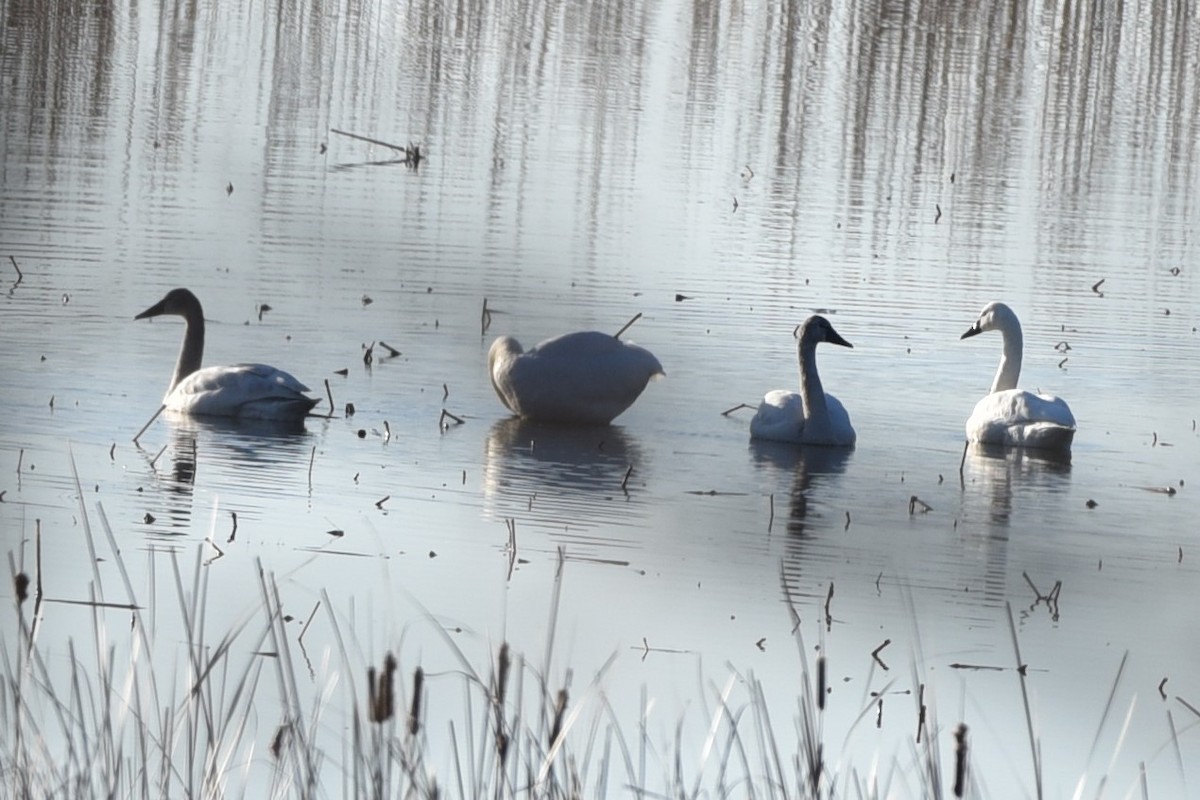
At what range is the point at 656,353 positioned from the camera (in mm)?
11242

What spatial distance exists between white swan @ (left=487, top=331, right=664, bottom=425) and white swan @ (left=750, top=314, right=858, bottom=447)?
0.62 m

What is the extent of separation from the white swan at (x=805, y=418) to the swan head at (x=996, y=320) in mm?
1548

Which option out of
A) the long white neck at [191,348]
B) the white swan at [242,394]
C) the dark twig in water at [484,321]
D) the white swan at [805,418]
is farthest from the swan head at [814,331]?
the long white neck at [191,348]

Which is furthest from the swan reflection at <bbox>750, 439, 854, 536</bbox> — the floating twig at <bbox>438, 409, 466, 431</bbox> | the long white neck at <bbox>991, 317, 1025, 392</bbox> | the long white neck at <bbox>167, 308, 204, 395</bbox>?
the long white neck at <bbox>167, 308, 204, 395</bbox>

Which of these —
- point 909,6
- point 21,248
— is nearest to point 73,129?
point 21,248

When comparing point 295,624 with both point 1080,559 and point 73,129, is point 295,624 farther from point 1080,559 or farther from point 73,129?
point 73,129

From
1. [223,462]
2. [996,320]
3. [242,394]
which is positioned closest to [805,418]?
[996,320]

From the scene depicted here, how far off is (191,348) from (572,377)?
172 centimetres

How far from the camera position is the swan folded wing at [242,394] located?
882 centimetres

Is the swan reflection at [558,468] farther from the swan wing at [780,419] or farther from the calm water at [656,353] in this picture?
the swan wing at [780,419]

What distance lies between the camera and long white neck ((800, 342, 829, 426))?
925cm

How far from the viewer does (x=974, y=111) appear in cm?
2431

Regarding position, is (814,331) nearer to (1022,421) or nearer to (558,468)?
(1022,421)

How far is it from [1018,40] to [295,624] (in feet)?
97.3
